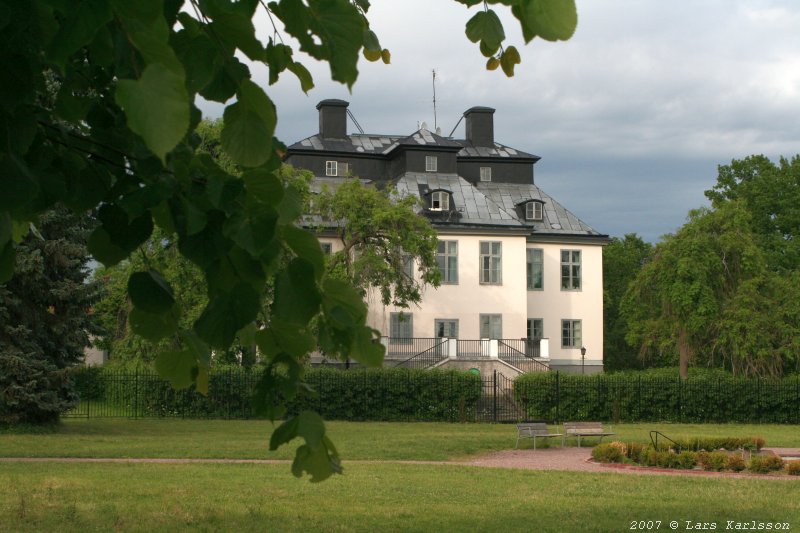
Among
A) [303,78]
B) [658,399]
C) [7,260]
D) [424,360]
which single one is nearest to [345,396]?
[658,399]

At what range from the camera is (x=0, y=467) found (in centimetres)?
1612

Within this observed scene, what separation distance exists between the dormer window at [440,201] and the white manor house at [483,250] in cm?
5

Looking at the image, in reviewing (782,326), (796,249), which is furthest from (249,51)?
(796,249)

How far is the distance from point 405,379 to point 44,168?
32389 mm

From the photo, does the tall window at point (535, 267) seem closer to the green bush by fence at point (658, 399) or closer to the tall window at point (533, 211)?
the tall window at point (533, 211)

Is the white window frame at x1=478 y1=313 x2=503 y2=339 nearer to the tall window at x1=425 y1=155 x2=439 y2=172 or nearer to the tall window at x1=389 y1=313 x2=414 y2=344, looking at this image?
the tall window at x1=389 y1=313 x2=414 y2=344

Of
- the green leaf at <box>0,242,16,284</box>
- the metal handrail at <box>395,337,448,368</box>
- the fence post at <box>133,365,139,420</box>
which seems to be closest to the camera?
the green leaf at <box>0,242,16,284</box>

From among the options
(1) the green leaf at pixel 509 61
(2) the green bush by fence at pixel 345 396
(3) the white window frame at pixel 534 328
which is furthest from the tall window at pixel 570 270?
(1) the green leaf at pixel 509 61

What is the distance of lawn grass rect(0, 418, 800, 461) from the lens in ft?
65.7

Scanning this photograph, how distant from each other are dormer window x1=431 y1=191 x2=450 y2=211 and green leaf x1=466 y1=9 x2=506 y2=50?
Answer: 47818 millimetres

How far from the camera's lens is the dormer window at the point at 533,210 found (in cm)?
5384

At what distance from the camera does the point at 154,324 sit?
2811 mm

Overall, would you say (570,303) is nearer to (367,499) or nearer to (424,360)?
(424,360)

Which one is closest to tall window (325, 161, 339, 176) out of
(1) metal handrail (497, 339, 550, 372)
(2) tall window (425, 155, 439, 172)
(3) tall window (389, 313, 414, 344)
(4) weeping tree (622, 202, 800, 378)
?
(2) tall window (425, 155, 439, 172)
